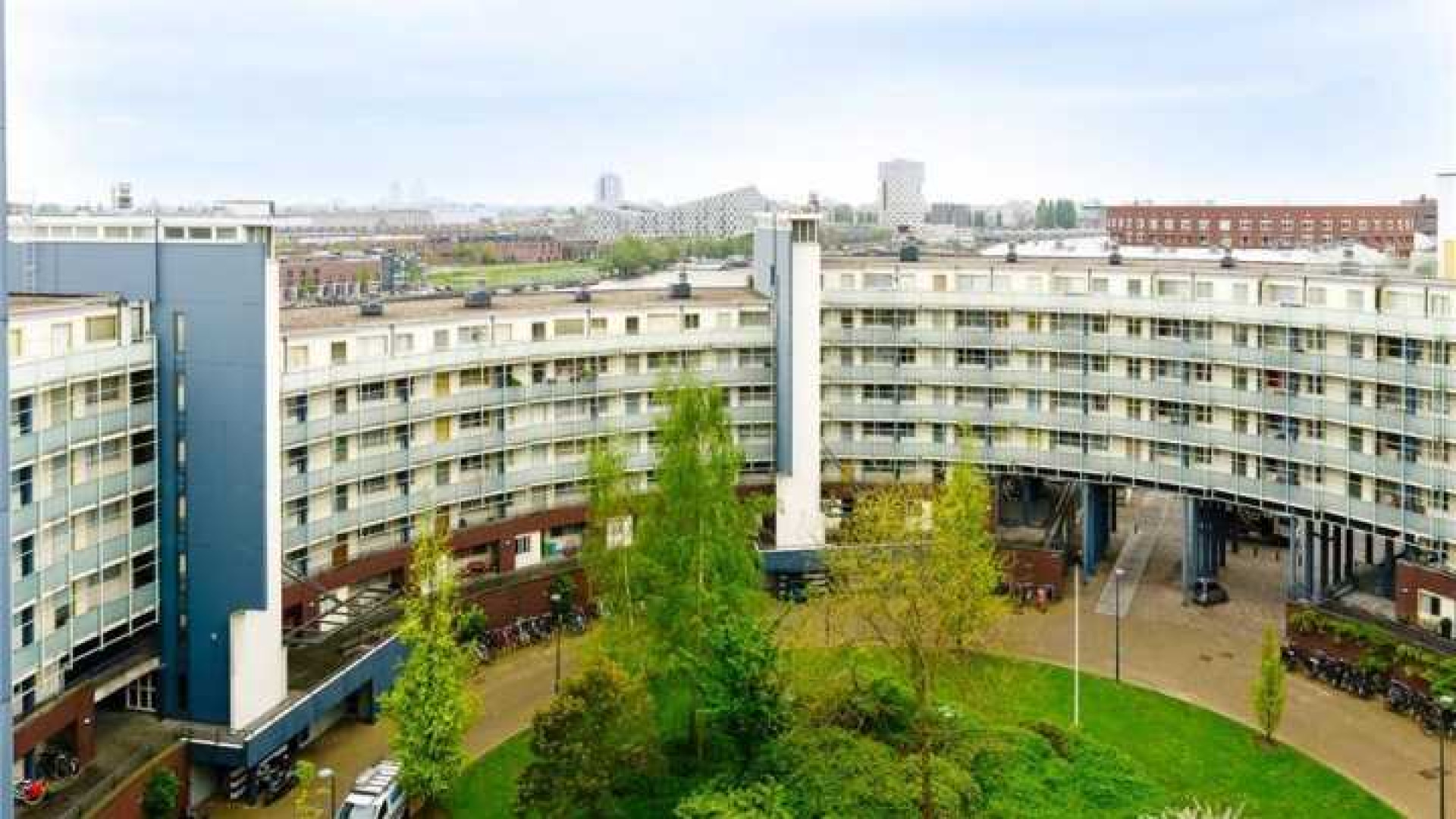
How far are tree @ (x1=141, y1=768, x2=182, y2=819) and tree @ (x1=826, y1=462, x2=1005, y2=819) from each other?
2089 cm

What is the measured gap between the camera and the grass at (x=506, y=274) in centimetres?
14412

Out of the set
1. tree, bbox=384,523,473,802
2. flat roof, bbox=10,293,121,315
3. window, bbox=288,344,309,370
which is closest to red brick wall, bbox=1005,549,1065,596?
tree, bbox=384,523,473,802

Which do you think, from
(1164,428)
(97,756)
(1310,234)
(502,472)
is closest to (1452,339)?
(1164,428)

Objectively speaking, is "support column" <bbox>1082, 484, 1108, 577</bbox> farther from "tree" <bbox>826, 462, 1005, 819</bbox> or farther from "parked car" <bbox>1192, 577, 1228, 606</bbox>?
"tree" <bbox>826, 462, 1005, 819</bbox>

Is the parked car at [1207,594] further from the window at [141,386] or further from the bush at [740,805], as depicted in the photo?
the window at [141,386]

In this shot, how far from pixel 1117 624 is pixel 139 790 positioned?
37.3 metres

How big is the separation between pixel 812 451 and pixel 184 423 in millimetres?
30913

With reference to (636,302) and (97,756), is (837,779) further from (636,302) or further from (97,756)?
(636,302)

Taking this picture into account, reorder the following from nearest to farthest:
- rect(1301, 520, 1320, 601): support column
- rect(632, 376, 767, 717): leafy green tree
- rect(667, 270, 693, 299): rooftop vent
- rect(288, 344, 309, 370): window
Answer: rect(632, 376, 767, 717): leafy green tree < rect(288, 344, 309, 370): window < rect(1301, 520, 1320, 601): support column < rect(667, 270, 693, 299): rooftop vent

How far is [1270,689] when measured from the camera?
160 ft

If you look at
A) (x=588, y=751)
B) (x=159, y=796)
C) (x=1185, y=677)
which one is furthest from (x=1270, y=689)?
(x=159, y=796)

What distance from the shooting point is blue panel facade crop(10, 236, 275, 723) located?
45531 mm

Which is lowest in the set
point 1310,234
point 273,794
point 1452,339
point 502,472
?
point 273,794

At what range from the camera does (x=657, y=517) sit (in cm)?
4631
